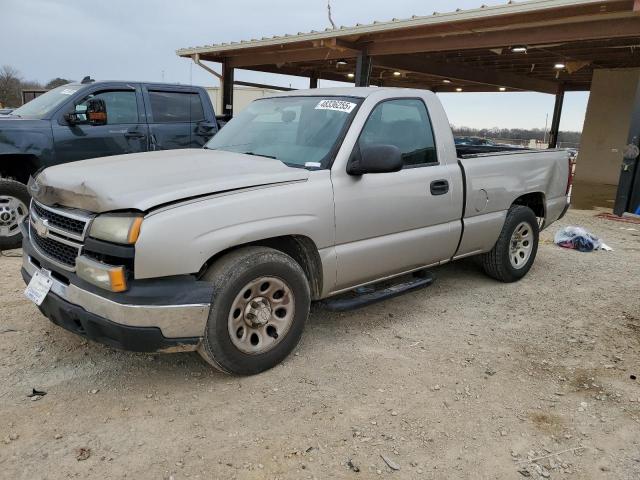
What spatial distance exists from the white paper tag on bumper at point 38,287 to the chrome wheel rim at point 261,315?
109 centimetres

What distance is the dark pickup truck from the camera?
5.82 meters

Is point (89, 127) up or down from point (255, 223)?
up

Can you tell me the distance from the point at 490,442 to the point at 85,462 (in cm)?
200

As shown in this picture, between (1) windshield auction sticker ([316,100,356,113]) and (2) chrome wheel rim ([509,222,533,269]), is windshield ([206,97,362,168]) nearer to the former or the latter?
(1) windshield auction sticker ([316,100,356,113])

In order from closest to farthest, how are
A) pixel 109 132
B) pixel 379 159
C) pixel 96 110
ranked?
pixel 379 159 → pixel 96 110 → pixel 109 132

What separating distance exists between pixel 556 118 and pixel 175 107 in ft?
55.0

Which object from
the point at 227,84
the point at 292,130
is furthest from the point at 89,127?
the point at 227,84

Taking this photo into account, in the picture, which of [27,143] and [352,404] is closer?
[352,404]

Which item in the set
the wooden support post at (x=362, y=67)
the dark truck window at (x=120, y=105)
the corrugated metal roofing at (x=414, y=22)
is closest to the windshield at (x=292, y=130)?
the dark truck window at (x=120, y=105)

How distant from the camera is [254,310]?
3.16 metres

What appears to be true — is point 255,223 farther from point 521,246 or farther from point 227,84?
point 227,84

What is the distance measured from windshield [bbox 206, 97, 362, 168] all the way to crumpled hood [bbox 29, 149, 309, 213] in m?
0.23

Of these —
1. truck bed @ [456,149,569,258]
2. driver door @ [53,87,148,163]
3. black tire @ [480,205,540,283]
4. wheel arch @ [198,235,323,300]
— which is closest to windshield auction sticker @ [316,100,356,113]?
wheel arch @ [198,235,323,300]

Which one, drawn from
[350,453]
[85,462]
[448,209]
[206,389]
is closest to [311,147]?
[448,209]
